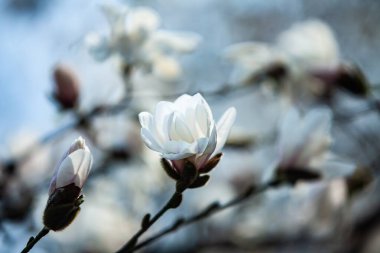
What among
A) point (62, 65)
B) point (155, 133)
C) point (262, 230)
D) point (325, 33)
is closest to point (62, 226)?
point (155, 133)

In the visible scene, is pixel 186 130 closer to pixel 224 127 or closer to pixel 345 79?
pixel 224 127

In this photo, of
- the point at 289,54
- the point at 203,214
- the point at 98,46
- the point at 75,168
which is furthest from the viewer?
the point at 289,54

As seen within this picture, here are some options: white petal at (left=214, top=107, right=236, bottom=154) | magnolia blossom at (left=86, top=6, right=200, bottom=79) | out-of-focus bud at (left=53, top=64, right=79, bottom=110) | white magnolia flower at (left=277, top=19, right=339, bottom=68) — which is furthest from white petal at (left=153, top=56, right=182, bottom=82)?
white petal at (left=214, top=107, right=236, bottom=154)

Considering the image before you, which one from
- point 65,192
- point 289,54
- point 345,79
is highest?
point 289,54

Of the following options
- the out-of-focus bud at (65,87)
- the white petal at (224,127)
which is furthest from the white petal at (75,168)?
the out-of-focus bud at (65,87)

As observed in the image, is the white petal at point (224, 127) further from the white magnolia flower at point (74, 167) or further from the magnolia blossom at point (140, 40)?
the magnolia blossom at point (140, 40)

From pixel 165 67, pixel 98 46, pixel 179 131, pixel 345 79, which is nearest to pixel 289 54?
pixel 345 79
